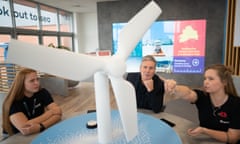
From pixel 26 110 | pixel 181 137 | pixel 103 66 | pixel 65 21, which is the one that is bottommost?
pixel 181 137

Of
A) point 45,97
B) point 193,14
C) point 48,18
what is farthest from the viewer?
point 48,18

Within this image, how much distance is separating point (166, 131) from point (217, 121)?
1.22 ft

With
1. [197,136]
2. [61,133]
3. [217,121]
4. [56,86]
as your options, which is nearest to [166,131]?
[197,136]

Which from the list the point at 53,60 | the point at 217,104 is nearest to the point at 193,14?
the point at 217,104

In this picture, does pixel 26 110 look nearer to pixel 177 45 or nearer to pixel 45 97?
pixel 45 97

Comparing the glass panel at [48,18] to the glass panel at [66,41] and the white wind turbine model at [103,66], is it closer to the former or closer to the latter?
the glass panel at [66,41]

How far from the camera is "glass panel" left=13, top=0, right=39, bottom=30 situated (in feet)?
16.0

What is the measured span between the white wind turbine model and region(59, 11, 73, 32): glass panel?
6430 mm

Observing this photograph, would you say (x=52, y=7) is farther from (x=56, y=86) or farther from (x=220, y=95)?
(x=220, y=95)

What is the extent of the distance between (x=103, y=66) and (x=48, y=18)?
6.02 m

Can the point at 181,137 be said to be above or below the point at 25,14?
below

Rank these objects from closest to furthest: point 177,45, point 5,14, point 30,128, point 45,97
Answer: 1. point 30,128
2. point 45,97
3. point 5,14
4. point 177,45

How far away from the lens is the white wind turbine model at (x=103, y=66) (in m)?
0.74

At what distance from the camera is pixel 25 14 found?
5211 mm
